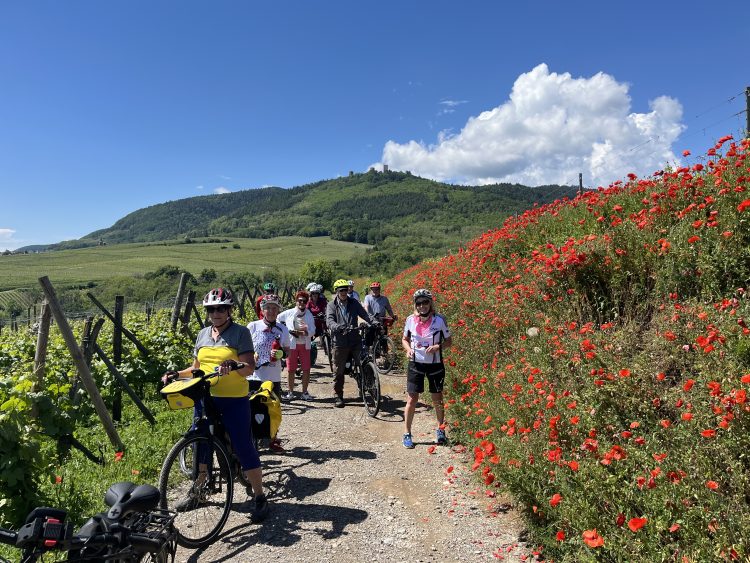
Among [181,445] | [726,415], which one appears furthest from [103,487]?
[726,415]

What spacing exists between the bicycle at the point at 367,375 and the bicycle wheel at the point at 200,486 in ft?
11.2

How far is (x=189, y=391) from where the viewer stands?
3.75 m

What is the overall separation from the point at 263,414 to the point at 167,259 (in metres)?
106

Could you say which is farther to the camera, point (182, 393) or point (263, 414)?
point (263, 414)

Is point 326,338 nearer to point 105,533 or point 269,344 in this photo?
point 269,344

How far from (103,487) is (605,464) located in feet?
15.4

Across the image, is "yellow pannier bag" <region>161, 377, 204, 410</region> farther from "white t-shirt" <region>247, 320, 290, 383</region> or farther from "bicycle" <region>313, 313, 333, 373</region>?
"bicycle" <region>313, 313, 333, 373</region>

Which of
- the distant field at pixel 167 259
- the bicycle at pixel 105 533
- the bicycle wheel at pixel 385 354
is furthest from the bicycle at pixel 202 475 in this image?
the distant field at pixel 167 259

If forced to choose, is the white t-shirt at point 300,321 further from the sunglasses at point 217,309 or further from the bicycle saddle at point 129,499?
the bicycle saddle at point 129,499

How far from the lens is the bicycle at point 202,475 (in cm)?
388

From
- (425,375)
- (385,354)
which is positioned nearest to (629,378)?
(425,375)

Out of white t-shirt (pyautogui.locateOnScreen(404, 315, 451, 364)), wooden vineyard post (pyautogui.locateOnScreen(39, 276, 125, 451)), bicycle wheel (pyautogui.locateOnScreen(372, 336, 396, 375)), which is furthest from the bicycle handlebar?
bicycle wheel (pyautogui.locateOnScreen(372, 336, 396, 375))

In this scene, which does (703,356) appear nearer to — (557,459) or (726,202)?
(557,459)

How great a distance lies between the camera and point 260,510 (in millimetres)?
4254
